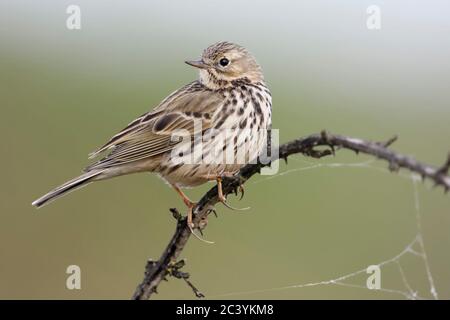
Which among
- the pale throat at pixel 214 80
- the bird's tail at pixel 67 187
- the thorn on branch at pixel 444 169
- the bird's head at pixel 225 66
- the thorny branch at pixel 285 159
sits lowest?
the thorn on branch at pixel 444 169

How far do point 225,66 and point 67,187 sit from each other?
171 centimetres

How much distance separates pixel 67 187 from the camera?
5223 millimetres

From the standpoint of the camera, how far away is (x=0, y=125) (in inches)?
447

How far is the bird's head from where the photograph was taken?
6207mm

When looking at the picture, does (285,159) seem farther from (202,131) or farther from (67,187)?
(202,131)

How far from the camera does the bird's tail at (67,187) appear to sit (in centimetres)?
513

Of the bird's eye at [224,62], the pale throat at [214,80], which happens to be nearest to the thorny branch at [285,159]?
the pale throat at [214,80]

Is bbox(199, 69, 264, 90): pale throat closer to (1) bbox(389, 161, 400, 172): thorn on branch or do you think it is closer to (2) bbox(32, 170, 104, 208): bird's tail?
(2) bbox(32, 170, 104, 208): bird's tail

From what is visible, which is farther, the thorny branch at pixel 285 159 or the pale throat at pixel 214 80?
the pale throat at pixel 214 80

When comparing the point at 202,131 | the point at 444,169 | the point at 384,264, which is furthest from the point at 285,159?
the point at 384,264

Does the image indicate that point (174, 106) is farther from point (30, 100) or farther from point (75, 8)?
point (30, 100)

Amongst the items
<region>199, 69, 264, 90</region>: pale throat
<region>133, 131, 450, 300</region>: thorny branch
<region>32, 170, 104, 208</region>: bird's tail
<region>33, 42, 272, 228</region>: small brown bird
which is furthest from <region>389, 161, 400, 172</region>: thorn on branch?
<region>199, 69, 264, 90</region>: pale throat

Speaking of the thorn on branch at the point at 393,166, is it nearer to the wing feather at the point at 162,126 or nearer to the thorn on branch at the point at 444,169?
the thorn on branch at the point at 444,169

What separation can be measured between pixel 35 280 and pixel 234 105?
3.89 metres
